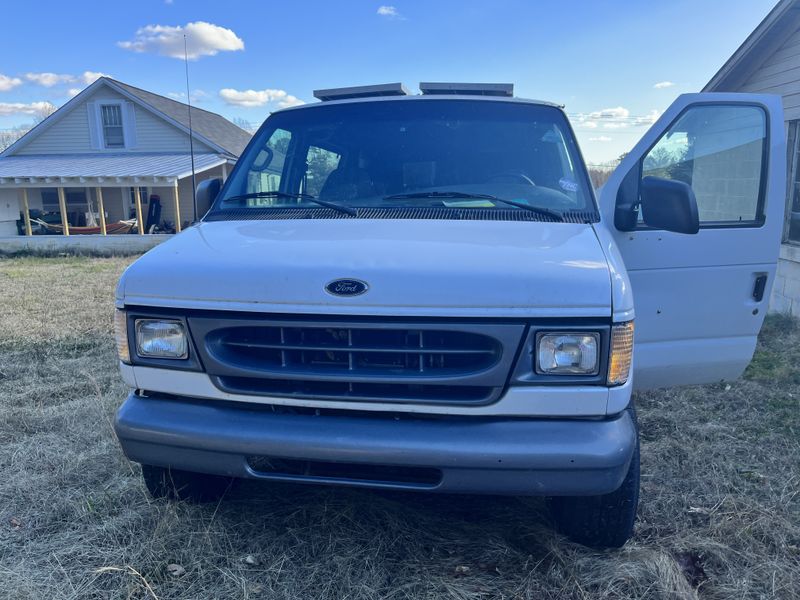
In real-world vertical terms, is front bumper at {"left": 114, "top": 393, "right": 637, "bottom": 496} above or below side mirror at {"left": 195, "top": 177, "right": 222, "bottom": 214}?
below

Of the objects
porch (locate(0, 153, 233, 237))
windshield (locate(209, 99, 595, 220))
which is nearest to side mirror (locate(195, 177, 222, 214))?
windshield (locate(209, 99, 595, 220))

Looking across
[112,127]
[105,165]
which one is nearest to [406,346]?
[105,165]

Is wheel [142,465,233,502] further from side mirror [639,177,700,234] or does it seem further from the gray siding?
the gray siding

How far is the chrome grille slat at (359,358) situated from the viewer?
7.64ft

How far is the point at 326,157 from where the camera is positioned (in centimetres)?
373

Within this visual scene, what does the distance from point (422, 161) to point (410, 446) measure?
5.66 ft

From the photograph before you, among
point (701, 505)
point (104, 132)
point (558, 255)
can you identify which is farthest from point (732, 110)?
point (104, 132)

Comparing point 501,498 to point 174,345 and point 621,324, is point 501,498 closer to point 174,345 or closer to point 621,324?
point 621,324

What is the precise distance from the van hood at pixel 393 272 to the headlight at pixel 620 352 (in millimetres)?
95

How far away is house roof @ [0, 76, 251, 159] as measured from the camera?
21531 millimetres

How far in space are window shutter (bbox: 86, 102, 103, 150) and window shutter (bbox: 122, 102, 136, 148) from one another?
0.88m

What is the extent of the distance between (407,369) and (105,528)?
1.79 metres

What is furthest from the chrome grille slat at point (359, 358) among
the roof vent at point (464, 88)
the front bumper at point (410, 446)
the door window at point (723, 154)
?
the roof vent at point (464, 88)

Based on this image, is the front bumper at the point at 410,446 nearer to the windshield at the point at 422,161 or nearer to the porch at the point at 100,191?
the windshield at the point at 422,161
